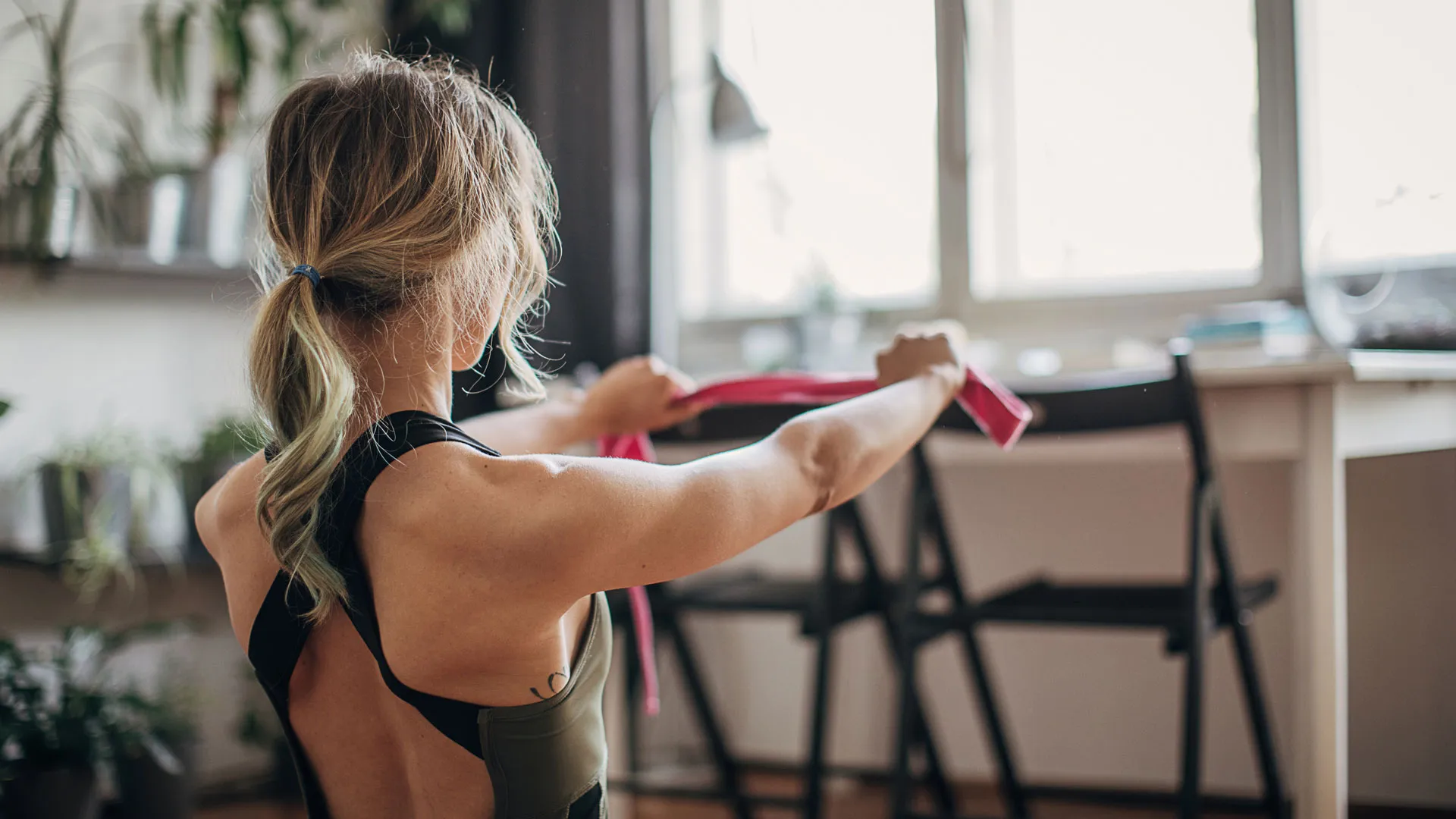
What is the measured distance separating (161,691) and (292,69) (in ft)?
4.05

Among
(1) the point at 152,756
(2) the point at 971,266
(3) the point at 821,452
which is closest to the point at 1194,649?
(3) the point at 821,452

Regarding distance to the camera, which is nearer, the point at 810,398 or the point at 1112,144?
the point at 810,398

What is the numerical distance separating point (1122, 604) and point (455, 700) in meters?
1.06

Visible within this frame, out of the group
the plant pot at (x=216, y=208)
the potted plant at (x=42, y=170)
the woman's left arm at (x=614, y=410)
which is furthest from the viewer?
the plant pot at (x=216, y=208)

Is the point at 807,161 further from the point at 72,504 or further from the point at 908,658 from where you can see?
the point at 72,504

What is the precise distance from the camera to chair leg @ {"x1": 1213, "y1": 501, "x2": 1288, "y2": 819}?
5.01 ft

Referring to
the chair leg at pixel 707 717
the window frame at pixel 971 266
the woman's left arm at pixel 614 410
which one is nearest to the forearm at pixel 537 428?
the woman's left arm at pixel 614 410

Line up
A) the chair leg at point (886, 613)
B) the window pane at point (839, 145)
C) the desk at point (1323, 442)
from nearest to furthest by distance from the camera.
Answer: the desk at point (1323, 442), the chair leg at point (886, 613), the window pane at point (839, 145)

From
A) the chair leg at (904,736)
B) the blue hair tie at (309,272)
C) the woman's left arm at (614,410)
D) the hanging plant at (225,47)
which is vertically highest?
the hanging plant at (225,47)

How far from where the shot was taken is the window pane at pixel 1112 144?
213 cm

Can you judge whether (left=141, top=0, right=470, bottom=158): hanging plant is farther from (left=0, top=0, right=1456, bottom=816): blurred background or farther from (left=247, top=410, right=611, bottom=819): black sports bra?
(left=247, top=410, right=611, bottom=819): black sports bra

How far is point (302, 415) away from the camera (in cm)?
74

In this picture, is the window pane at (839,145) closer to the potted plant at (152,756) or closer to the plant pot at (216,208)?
the plant pot at (216,208)

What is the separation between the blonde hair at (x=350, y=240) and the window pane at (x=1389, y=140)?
46.8 inches
